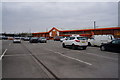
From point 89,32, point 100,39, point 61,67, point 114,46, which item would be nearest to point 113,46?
point 114,46

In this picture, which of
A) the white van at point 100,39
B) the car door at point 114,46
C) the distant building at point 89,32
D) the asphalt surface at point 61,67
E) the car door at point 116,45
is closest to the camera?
the asphalt surface at point 61,67

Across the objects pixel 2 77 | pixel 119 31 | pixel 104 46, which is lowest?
pixel 2 77

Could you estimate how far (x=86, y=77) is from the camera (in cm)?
484

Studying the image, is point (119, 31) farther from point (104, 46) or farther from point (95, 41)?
point (104, 46)

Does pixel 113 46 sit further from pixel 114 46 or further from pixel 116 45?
pixel 116 45

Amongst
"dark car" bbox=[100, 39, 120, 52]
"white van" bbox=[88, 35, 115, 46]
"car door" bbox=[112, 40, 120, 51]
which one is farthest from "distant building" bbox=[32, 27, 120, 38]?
"car door" bbox=[112, 40, 120, 51]

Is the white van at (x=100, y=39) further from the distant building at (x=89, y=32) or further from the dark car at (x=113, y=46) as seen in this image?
the distant building at (x=89, y=32)

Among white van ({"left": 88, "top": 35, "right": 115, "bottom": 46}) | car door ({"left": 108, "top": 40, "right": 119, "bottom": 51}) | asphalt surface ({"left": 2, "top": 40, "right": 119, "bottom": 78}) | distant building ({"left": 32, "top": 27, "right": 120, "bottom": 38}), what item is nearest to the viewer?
asphalt surface ({"left": 2, "top": 40, "right": 119, "bottom": 78})

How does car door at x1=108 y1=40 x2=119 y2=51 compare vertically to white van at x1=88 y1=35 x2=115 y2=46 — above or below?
below

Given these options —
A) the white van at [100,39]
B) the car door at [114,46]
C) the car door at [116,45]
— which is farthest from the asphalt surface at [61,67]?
the white van at [100,39]

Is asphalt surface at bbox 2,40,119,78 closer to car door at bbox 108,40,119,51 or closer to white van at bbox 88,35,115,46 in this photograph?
car door at bbox 108,40,119,51

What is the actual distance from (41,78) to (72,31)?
51.2m

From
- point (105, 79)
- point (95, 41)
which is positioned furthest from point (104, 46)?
point (105, 79)

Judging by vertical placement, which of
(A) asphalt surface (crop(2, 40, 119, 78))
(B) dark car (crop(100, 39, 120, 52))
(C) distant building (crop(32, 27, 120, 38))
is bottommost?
(A) asphalt surface (crop(2, 40, 119, 78))
